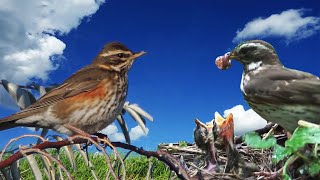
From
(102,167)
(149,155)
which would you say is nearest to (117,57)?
(149,155)

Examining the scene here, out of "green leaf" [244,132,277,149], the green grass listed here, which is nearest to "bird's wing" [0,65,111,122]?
"green leaf" [244,132,277,149]

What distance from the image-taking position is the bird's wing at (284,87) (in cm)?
235

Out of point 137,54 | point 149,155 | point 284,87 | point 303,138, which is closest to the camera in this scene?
point 303,138

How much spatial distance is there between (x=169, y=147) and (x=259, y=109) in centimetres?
93

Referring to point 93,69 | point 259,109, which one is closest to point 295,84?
point 259,109

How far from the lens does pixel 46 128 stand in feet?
10.7

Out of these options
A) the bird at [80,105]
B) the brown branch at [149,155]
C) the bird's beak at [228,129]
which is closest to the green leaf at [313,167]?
the brown branch at [149,155]

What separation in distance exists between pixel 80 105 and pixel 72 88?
0.24 metres

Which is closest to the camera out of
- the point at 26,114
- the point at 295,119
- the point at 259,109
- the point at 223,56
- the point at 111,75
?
the point at 295,119

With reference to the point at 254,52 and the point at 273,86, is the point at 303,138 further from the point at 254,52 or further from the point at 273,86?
the point at 254,52

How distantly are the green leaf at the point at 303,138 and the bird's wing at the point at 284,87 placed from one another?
2.16 feet

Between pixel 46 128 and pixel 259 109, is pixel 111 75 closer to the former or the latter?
pixel 46 128

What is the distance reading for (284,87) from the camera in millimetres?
2443

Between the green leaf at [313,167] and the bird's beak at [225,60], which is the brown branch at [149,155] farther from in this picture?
the bird's beak at [225,60]
